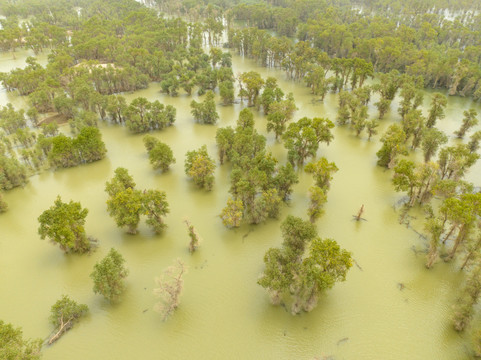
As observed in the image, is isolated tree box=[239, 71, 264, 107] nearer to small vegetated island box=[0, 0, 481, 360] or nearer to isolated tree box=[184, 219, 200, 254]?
small vegetated island box=[0, 0, 481, 360]

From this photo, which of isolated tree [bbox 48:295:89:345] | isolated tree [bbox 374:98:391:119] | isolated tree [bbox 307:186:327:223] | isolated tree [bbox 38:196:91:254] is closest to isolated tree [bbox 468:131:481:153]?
isolated tree [bbox 374:98:391:119]

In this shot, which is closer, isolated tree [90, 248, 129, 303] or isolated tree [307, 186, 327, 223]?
isolated tree [90, 248, 129, 303]

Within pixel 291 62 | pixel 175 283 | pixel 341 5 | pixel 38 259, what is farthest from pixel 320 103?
pixel 341 5

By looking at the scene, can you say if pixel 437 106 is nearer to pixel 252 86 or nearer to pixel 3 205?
pixel 252 86

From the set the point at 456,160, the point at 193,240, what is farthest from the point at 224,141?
the point at 456,160

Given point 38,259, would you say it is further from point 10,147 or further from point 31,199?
point 10,147

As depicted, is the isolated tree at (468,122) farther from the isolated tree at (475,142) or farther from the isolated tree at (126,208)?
the isolated tree at (126,208)
